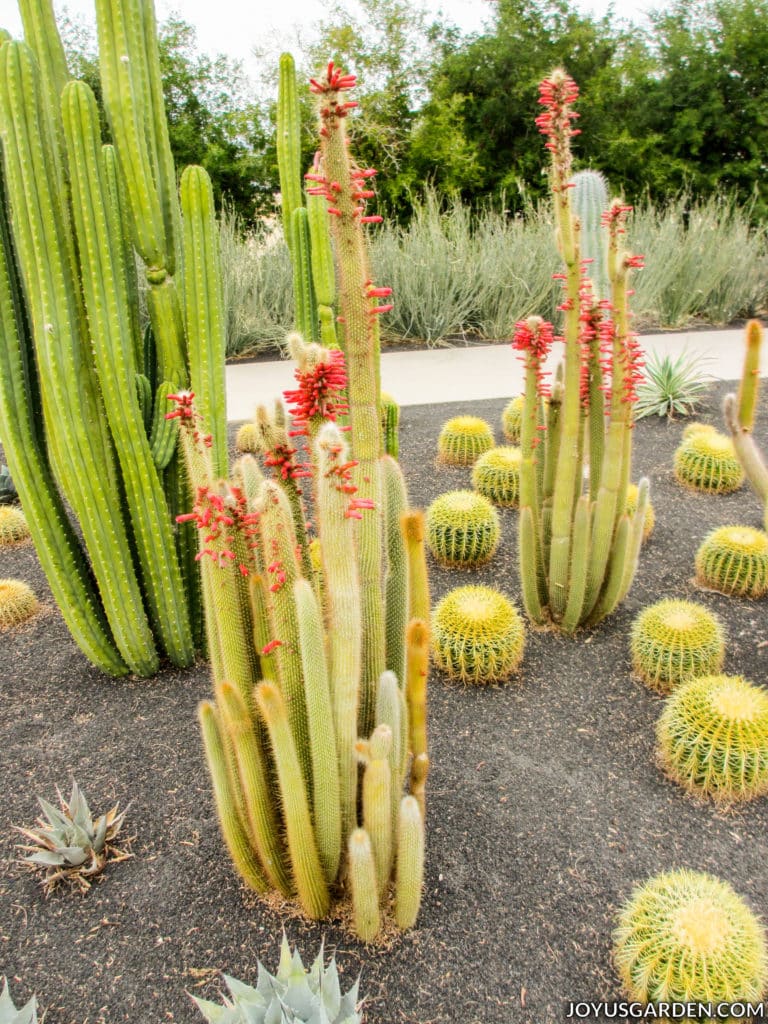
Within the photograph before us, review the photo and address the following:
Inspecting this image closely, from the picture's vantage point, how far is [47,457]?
3297mm

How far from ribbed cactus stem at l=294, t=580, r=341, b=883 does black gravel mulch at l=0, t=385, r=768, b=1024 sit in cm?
37

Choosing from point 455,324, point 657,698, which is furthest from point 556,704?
point 455,324

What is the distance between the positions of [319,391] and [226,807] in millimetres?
1120

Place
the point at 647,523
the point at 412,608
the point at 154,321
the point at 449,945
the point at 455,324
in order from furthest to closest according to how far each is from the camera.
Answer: the point at 455,324, the point at 647,523, the point at 154,321, the point at 449,945, the point at 412,608

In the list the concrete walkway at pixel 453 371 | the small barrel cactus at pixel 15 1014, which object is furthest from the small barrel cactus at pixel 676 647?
the concrete walkway at pixel 453 371

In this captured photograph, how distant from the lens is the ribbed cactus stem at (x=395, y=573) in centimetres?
216

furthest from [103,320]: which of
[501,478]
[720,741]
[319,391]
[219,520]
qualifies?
[501,478]

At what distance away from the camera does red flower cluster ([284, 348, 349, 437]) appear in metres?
1.79

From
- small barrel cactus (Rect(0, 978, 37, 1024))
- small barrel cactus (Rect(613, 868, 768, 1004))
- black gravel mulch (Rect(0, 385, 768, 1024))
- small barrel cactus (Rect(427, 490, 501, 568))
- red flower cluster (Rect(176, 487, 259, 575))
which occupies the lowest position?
black gravel mulch (Rect(0, 385, 768, 1024))

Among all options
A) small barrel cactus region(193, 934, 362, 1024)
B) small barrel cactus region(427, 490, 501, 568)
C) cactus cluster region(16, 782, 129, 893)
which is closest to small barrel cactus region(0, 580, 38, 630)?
cactus cluster region(16, 782, 129, 893)

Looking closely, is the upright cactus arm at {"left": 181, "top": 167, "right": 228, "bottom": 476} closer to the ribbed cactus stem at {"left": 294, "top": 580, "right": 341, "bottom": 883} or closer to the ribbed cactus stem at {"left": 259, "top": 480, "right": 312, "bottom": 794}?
the ribbed cactus stem at {"left": 259, "top": 480, "right": 312, "bottom": 794}

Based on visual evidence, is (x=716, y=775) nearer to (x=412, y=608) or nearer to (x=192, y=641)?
(x=412, y=608)

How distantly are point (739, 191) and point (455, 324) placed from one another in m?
10.9

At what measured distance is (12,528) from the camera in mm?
4938
